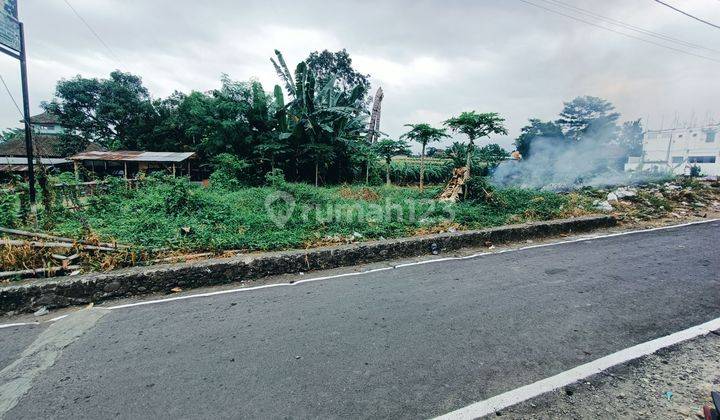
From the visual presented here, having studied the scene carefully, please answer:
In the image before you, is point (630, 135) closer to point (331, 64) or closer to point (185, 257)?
point (331, 64)

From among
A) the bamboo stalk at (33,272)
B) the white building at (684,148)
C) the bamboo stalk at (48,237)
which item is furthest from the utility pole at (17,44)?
the white building at (684,148)

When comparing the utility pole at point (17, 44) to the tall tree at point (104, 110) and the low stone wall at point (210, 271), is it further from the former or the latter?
the tall tree at point (104, 110)

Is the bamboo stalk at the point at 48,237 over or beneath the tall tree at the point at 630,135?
beneath

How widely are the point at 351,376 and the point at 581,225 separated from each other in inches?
292

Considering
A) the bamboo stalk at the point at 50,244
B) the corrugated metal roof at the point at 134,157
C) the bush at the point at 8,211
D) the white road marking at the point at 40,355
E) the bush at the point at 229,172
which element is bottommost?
the white road marking at the point at 40,355

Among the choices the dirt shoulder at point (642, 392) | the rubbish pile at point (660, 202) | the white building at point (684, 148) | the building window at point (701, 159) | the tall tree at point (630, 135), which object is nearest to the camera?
the dirt shoulder at point (642, 392)

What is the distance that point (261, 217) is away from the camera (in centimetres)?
678

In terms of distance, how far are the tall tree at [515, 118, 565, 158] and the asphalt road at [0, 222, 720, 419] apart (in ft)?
58.7

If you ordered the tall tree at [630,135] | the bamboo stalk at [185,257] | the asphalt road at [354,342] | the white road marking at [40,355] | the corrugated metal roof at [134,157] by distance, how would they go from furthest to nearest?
the tall tree at [630,135]
the corrugated metal roof at [134,157]
the bamboo stalk at [185,257]
the white road marking at [40,355]
the asphalt road at [354,342]

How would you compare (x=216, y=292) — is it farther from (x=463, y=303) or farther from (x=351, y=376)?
(x=463, y=303)

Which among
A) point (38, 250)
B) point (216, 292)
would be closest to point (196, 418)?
point (216, 292)

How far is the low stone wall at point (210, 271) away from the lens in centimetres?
395

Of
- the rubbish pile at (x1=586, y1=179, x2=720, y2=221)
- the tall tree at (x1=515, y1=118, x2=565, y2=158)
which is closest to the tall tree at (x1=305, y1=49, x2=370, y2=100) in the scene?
the tall tree at (x1=515, y1=118, x2=565, y2=158)

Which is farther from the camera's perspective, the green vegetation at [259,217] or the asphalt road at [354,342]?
the green vegetation at [259,217]
